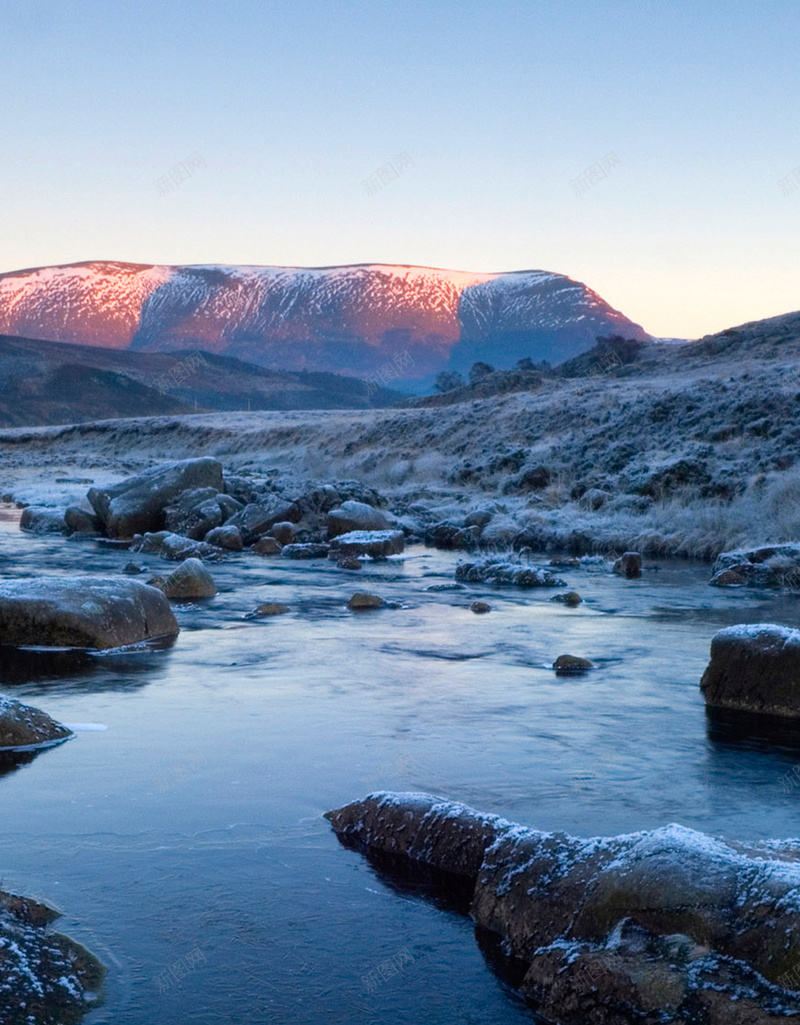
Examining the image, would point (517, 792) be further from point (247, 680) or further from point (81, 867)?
point (247, 680)

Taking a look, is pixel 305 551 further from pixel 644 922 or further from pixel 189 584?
pixel 644 922

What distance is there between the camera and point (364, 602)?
46.5 feet

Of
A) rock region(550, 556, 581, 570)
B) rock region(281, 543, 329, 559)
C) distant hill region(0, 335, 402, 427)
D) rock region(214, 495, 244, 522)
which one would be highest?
distant hill region(0, 335, 402, 427)

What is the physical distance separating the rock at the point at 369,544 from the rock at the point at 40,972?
14.9 m

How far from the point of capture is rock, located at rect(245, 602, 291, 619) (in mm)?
13422

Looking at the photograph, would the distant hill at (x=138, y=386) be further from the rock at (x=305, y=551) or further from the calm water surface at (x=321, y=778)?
the calm water surface at (x=321, y=778)

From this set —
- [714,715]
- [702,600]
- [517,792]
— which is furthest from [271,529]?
[517,792]

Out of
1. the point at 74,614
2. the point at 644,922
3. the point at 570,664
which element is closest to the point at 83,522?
the point at 74,614

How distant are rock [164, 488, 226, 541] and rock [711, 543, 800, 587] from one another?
946 cm

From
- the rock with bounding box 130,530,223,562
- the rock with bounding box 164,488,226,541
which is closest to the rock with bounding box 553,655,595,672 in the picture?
the rock with bounding box 130,530,223,562

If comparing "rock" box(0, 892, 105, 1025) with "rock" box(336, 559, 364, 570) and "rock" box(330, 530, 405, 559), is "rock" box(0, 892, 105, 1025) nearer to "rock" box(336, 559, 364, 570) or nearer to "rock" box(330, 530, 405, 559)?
"rock" box(336, 559, 364, 570)

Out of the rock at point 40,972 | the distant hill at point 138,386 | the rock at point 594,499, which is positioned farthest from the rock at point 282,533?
the distant hill at point 138,386

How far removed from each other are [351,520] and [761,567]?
7.56m

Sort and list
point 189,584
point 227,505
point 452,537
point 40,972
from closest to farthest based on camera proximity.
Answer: point 40,972
point 189,584
point 452,537
point 227,505
